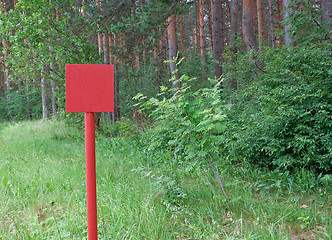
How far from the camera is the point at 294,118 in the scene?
4156 mm

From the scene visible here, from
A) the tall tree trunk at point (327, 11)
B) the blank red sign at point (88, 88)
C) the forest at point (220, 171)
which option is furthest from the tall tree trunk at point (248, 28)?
the blank red sign at point (88, 88)

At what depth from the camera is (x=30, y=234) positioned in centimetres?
253

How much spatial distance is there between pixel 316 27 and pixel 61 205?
7688mm

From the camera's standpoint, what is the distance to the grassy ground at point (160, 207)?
2551mm

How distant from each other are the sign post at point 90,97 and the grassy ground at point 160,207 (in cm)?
81

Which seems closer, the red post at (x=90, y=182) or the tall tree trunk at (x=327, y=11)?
the red post at (x=90, y=182)

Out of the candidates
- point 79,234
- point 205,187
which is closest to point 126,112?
point 205,187

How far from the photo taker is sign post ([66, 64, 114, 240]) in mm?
1750

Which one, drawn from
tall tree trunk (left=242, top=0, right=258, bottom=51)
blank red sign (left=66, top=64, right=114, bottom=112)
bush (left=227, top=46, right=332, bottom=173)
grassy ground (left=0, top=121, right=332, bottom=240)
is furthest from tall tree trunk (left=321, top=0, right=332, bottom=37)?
blank red sign (left=66, top=64, right=114, bottom=112)

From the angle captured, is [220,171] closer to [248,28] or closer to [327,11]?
[327,11]

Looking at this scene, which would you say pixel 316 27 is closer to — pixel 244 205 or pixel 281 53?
pixel 281 53

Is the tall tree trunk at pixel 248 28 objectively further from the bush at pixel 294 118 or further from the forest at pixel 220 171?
the bush at pixel 294 118

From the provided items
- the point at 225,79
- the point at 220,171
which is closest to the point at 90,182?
the point at 220,171

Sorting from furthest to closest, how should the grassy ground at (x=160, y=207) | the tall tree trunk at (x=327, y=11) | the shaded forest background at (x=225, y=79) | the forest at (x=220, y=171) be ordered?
the tall tree trunk at (x=327, y=11)
the shaded forest background at (x=225, y=79)
the forest at (x=220, y=171)
the grassy ground at (x=160, y=207)
